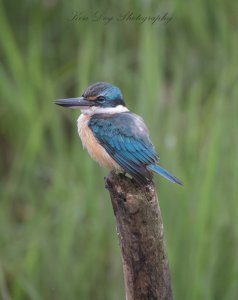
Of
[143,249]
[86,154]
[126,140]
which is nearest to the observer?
[143,249]

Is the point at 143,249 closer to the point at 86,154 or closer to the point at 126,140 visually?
Result: the point at 126,140

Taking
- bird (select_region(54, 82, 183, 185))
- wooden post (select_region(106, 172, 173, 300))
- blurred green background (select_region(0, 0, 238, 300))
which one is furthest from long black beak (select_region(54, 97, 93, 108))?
wooden post (select_region(106, 172, 173, 300))

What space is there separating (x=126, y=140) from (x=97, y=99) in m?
0.39

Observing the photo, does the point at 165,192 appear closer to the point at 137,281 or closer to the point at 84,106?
the point at 84,106

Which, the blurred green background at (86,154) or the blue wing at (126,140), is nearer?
the blue wing at (126,140)

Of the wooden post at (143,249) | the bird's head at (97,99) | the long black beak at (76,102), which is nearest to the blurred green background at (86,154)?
the bird's head at (97,99)

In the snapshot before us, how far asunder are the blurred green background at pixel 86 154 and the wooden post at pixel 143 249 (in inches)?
59.9

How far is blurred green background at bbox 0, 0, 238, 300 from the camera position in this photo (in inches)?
207

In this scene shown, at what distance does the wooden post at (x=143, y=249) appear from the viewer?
11.8 ft

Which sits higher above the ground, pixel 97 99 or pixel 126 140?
pixel 97 99

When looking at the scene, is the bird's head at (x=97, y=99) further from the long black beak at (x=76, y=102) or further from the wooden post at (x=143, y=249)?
the wooden post at (x=143, y=249)

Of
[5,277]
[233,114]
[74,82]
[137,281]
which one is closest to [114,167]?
[137,281]

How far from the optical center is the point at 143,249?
11.8 feet

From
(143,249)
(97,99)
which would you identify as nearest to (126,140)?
(97,99)
